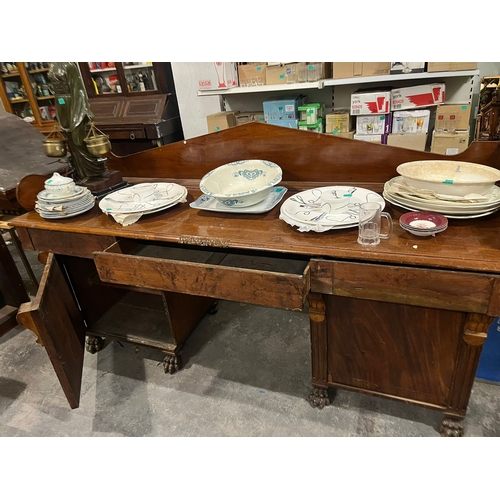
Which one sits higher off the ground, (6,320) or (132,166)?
(132,166)

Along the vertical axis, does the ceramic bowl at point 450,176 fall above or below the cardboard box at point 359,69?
below

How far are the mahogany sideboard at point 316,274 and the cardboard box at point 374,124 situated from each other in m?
1.05

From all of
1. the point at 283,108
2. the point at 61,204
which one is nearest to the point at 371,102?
the point at 283,108

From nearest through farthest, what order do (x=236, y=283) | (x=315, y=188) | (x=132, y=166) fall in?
(x=236, y=283)
(x=315, y=188)
(x=132, y=166)

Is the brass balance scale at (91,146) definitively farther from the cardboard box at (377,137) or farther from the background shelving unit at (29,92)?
the background shelving unit at (29,92)

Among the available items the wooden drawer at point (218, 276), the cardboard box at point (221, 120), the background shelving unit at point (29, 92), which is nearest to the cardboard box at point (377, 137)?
the cardboard box at point (221, 120)

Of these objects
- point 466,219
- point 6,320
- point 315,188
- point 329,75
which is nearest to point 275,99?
point 329,75

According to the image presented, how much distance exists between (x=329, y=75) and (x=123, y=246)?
5.53 ft

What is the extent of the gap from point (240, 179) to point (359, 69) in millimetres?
1201

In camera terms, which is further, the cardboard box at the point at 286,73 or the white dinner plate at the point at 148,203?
the cardboard box at the point at 286,73

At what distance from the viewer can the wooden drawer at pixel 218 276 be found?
0.97 metres

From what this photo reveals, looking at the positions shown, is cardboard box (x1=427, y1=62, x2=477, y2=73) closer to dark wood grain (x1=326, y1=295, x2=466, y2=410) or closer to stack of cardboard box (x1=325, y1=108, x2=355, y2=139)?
stack of cardboard box (x1=325, y1=108, x2=355, y2=139)

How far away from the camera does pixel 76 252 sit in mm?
1343

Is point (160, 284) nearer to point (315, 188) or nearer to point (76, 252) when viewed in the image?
point (76, 252)
